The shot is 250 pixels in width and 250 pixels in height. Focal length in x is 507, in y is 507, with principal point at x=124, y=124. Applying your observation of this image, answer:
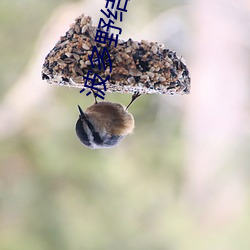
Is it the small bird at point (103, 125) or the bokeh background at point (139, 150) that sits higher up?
the bokeh background at point (139, 150)

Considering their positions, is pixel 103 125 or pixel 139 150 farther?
pixel 139 150

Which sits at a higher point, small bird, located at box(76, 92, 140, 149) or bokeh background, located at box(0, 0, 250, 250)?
bokeh background, located at box(0, 0, 250, 250)

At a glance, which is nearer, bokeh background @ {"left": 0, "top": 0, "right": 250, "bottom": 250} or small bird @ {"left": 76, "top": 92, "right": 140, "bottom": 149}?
small bird @ {"left": 76, "top": 92, "right": 140, "bottom": 149}

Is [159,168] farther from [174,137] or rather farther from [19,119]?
[19,119]

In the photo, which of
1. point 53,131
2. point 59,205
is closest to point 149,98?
point 53,131
